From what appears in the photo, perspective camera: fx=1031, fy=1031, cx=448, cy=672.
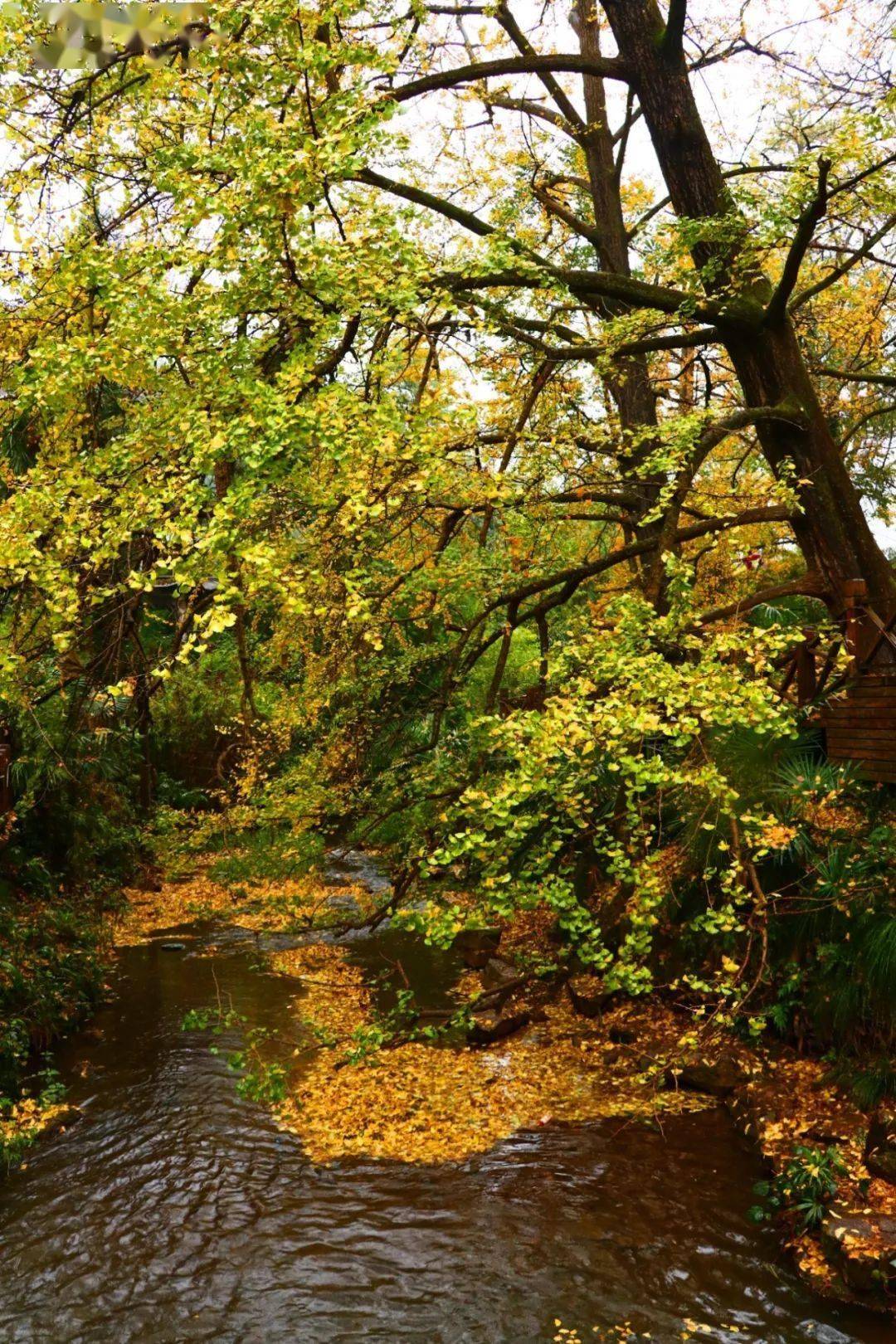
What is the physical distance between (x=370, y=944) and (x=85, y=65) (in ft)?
29.4

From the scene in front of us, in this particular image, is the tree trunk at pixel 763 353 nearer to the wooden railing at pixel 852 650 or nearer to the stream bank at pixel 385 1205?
the wooden railing at pixel 852 650

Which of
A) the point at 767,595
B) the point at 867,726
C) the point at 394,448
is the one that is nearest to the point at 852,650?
the point at 867,726

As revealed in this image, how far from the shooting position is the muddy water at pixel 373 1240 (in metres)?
4.97

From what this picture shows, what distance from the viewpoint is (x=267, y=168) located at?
4.20m

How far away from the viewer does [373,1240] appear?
5680mm

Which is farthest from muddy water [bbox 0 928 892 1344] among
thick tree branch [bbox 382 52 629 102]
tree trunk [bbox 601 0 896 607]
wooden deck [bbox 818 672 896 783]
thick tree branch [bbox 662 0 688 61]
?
thick tree branch [bbox 662 0 688 61]

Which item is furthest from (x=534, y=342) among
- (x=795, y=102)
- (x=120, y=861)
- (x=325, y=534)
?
(x=120, y=861)

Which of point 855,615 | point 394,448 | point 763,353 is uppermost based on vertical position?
point 763,353

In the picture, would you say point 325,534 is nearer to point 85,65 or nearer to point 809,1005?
point 85,65

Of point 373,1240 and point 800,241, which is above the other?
point 800,241

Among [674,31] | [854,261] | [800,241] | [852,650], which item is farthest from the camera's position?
[674,31]

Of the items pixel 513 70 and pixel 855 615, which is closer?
pixel 855 615

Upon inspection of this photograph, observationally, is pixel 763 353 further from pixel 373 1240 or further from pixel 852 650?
pixel 373 1240

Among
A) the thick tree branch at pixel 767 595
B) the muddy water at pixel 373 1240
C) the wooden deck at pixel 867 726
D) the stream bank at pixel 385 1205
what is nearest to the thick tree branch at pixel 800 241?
the thick tree branch at pixel 767 595
